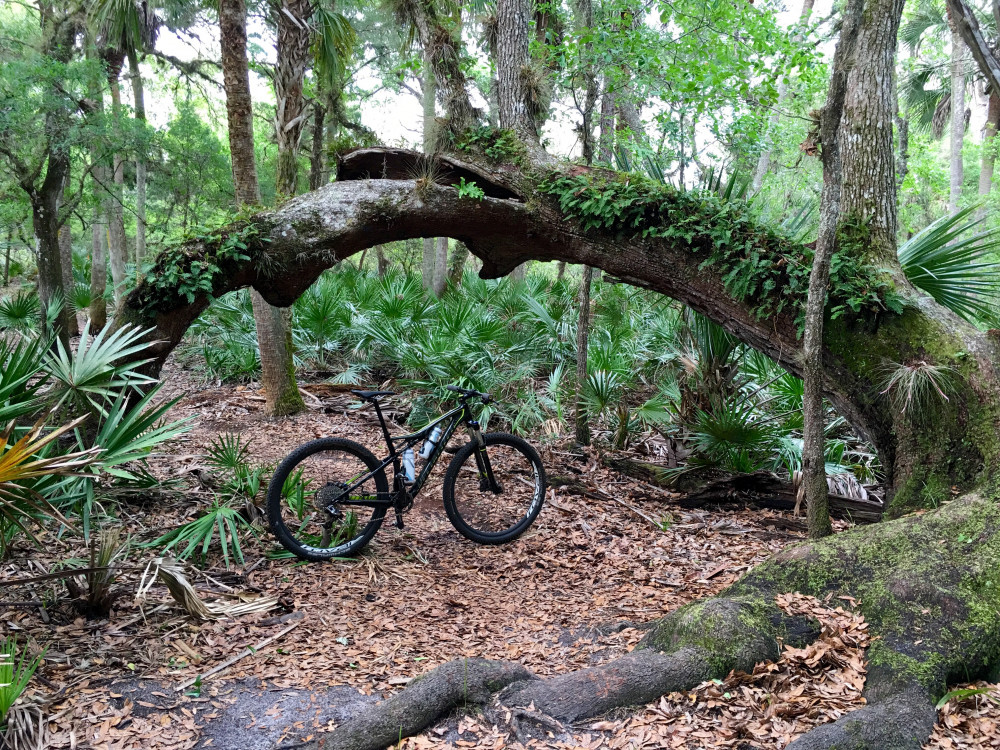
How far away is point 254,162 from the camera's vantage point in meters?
6.85

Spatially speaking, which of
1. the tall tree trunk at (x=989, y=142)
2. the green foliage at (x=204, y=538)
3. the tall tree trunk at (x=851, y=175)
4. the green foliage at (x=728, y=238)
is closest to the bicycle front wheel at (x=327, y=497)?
the green foliage at (x=204, y=538)

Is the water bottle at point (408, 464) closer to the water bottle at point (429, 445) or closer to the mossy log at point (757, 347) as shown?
the water bottle at point (429, 445)

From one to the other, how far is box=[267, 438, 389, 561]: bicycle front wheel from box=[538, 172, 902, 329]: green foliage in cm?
250

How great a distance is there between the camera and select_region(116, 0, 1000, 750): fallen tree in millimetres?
2676

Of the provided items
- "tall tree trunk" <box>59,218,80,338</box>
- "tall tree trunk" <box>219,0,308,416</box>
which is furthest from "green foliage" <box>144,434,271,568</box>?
"tall tree trunk" <box>59,218,80,338</box>

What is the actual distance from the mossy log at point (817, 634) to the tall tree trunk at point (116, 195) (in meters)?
9.18

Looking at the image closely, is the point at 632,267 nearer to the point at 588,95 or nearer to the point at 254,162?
the point at 588,95

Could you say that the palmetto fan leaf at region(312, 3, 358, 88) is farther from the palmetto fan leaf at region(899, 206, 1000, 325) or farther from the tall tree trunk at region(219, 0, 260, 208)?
the palmetto fan leaf at region(899, 206, 1000, 325)

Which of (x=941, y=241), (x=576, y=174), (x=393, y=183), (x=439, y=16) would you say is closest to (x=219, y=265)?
(x=393, y=183)

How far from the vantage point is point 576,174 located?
5215 mm

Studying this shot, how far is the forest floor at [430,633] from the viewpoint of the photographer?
2.53 metres

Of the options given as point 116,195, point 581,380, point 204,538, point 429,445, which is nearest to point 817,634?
point 429,445

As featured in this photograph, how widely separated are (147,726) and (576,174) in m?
4.44

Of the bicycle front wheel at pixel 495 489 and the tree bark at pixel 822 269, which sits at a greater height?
the tree bark at pixel 822 269
